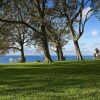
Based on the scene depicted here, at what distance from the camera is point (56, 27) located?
2896 inches

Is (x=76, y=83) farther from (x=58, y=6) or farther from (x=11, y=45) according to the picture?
(x=11, y=45)

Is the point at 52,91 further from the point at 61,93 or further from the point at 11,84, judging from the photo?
the point at 11,84

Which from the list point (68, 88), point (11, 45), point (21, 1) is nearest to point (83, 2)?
point (21, 1)

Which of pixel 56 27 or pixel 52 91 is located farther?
pixel 56 27

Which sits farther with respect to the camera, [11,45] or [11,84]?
[11,45]

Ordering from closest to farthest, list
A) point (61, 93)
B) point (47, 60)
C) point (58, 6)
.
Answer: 1. point (61, 93)
2. point (47, 60)
3. point (58, 6)

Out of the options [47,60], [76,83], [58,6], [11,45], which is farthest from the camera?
[11,45]

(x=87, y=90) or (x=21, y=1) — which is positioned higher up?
(x=21, y=1)

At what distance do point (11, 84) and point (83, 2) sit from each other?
32.2 meters

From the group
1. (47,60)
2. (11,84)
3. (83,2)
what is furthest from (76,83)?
(83,2)

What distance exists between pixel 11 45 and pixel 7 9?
1056 inches

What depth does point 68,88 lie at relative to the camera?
21.3 metres

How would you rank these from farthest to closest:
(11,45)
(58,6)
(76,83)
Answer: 1. (11,45)
2. (58,6)
3. (76,83)

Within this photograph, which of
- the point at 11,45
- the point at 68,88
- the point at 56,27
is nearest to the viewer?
the point at 68,88
